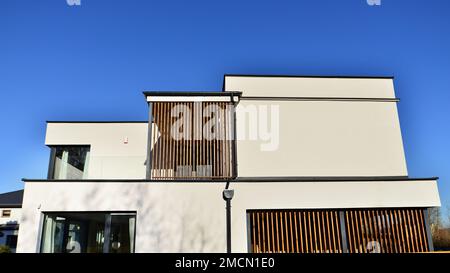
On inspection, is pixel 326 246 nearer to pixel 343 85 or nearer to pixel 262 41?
pixel 343 85

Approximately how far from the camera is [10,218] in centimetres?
2284

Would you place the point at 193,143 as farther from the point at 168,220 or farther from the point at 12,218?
the point at 12,218

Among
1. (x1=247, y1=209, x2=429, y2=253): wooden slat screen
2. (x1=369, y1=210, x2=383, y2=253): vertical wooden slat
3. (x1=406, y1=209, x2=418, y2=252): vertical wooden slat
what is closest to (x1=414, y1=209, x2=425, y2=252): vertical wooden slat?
(x1=247, y1=209, x2=429, y2=253): wooden slat screen

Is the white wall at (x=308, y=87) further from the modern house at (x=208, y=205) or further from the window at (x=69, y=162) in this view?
the window at (x=69, y=162)

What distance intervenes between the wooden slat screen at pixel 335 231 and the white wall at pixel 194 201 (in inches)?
11.2

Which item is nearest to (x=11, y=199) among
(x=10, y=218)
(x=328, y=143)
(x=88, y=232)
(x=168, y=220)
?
(x=10, y=218)

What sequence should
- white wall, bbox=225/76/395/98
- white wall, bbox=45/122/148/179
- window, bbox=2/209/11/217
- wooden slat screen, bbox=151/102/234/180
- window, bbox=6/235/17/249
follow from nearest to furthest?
wooden slat screen, bbox=151/102/234/180 < white wall, bbox=45/122/148/179 < white wall, bbox=225/76/395/98 < window, bbox=6/235/17/249 < window, bbox=2/209/11/217

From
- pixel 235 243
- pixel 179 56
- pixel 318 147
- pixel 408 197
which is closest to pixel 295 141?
pixel 318 147

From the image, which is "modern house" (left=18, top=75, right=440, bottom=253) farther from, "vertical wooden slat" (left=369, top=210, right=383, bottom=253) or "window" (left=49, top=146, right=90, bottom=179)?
"window" (left=49, top=146, right=90, bottom=179)

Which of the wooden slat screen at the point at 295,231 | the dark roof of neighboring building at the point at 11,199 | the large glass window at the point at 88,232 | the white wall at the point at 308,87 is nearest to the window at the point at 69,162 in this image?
the large glass window at the point at 88,232

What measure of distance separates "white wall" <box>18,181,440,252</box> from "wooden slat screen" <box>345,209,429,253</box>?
0.99 ft

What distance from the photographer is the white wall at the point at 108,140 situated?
38.2 ft

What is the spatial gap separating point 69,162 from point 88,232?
4136mm

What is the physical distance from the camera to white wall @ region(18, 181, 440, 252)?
27.1 ft
